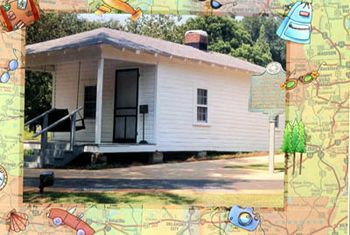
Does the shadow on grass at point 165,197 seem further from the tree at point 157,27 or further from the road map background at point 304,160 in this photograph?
the tree at point 157,27

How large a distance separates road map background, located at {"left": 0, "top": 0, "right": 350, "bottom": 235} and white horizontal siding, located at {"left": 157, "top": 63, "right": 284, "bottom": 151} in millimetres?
843

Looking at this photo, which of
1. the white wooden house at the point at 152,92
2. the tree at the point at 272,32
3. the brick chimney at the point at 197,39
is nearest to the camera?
the tree at the point at 272,32

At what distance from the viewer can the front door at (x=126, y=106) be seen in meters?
6.95

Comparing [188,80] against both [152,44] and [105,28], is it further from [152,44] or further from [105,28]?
[105,28]

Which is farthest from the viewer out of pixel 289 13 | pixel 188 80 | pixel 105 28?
pixel 188 80

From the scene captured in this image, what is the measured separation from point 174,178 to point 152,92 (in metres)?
1.42

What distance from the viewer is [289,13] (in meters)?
5.94

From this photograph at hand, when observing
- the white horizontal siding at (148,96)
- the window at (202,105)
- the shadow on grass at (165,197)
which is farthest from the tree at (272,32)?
the shadow on grass at (165,197)

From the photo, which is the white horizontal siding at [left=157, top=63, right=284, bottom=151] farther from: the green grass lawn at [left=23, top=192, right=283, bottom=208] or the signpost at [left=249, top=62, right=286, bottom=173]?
the green grass lawn at [left=23, top=192, right=283, bottom=208]

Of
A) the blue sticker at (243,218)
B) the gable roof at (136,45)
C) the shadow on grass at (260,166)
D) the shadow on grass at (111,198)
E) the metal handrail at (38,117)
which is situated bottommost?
the blue sticker at (243,218)

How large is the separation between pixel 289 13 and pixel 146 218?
3074 mm

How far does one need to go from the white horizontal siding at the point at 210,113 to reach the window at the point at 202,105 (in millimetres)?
62

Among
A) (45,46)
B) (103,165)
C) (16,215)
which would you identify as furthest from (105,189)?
(45,46)

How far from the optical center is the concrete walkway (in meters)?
6.16
